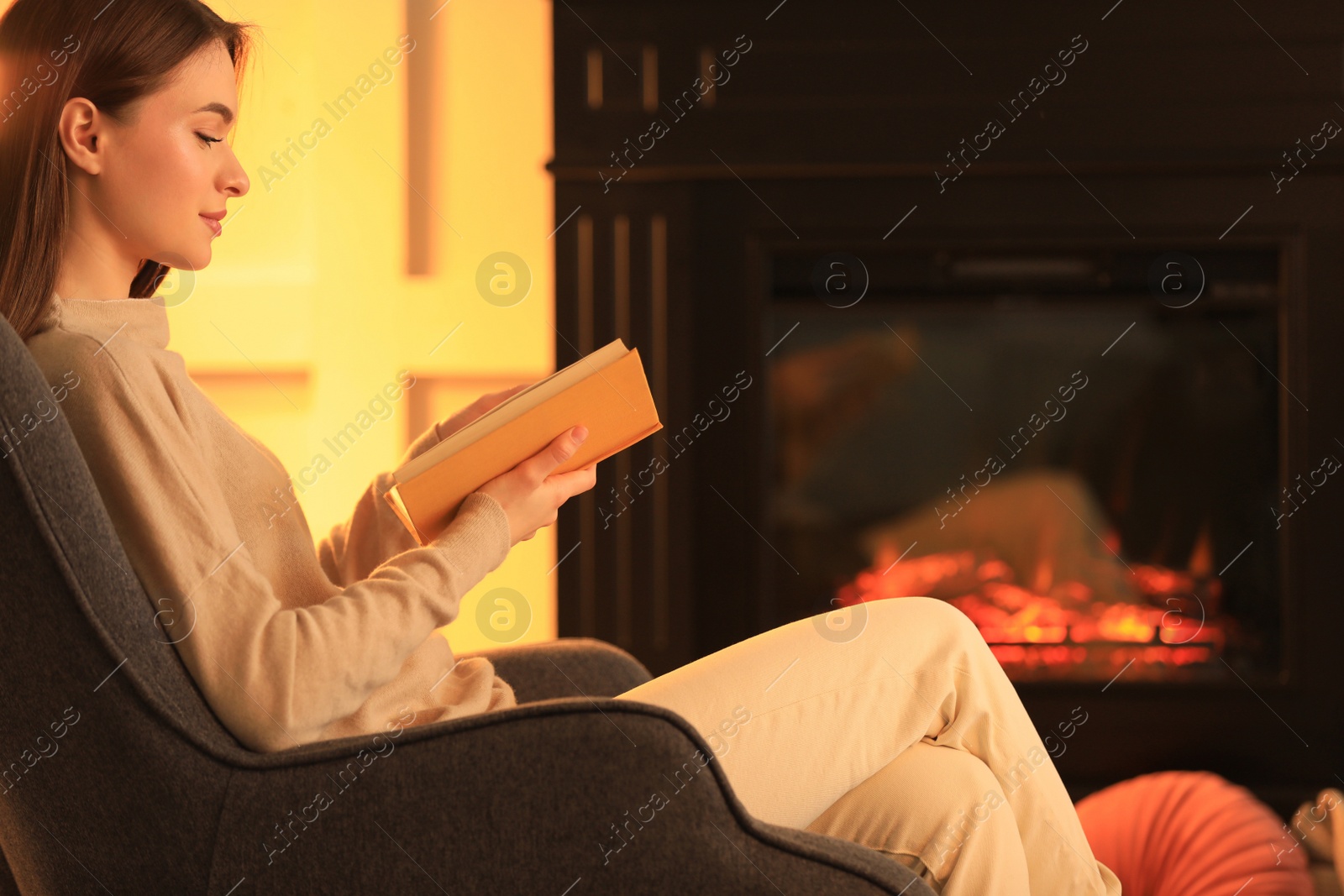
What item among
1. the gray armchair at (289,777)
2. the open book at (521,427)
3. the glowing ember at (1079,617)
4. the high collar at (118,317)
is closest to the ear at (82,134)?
the high collar at (118,317)

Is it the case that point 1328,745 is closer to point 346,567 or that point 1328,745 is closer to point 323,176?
point 346,567

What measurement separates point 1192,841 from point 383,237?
175cm

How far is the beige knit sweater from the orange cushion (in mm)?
769

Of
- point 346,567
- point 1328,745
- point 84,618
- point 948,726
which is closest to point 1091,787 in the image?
point 1328,745

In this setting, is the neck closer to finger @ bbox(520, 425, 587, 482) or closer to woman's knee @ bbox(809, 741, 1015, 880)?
finger @ bbox(520, 425, 587, 482)

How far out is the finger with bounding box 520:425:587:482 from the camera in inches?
36.1

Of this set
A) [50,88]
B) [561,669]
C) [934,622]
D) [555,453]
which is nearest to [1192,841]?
[934,622]

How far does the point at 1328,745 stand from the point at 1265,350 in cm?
72

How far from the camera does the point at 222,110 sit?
948mm

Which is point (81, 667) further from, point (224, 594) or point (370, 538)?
point (370, 538)

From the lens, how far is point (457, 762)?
718 mm

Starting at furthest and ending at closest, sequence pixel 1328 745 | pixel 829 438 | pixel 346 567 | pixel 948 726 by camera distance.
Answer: pixel 829 438 → pixel 1328 745 → pixel 346 567 → pixel 948 726

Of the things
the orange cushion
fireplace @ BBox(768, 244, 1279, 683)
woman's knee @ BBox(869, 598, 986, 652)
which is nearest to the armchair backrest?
woman's knee @ BBox(869, 598, 986, 652)

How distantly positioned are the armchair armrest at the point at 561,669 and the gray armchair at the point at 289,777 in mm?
443
